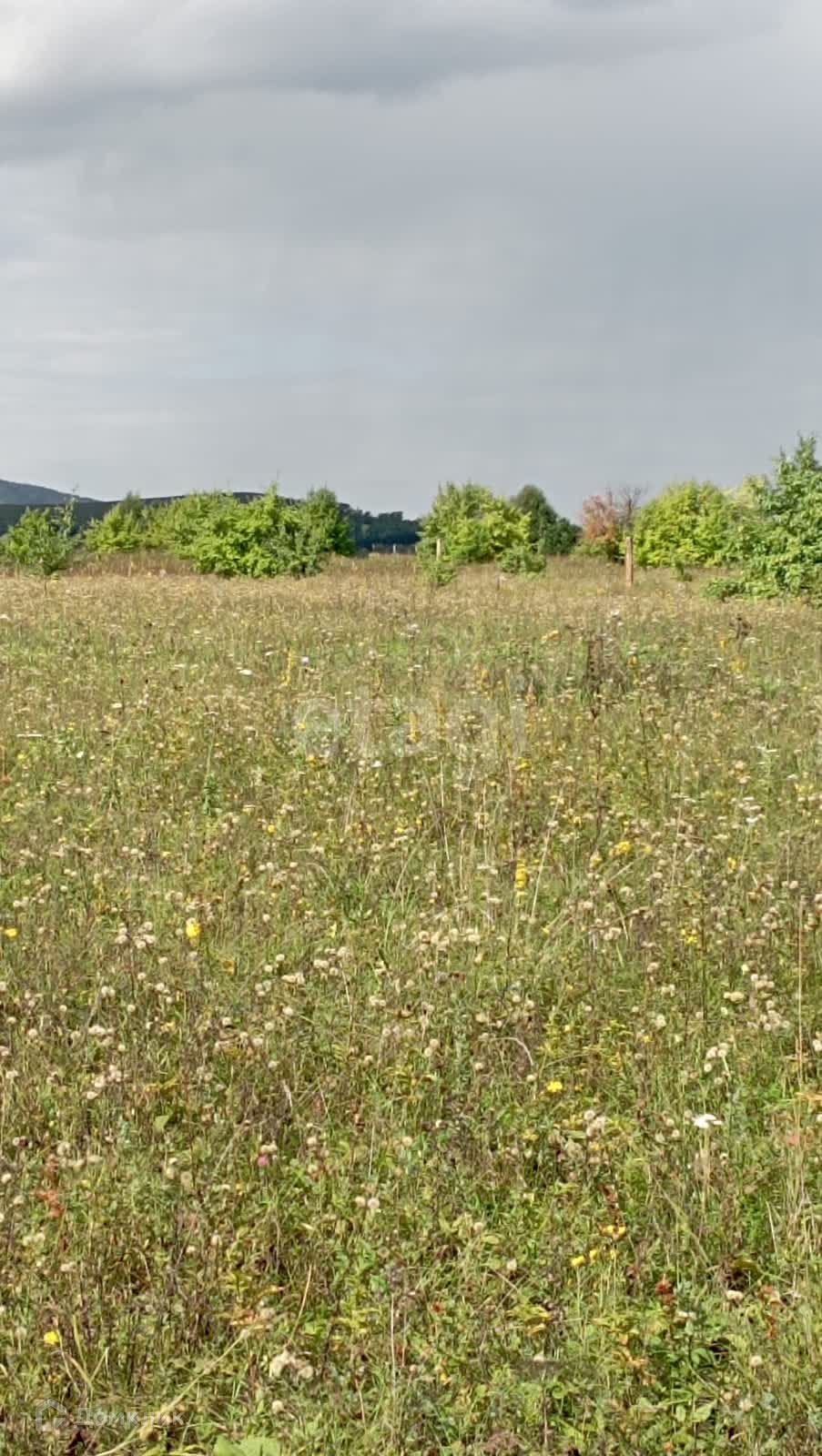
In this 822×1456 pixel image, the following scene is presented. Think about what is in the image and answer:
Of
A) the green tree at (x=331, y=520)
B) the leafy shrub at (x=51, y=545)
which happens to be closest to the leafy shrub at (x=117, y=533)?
the green tree at (x=331, y=520)

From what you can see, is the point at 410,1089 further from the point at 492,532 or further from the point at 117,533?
the point at 117,533

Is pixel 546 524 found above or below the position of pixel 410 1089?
above

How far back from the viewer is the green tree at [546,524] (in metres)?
71.4

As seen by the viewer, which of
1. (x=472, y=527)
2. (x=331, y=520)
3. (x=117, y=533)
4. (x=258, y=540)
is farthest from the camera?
(x=117, y=533)

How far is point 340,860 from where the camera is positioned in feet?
19.3

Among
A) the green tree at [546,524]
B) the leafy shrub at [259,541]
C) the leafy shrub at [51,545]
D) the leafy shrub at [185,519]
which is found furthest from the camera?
the green tree at [546,524]

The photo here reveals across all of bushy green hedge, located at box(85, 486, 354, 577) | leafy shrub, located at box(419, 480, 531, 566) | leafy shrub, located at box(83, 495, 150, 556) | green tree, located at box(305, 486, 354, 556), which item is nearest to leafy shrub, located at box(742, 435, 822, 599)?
bushy green hedge, located at box(85, 486, 354, 577)

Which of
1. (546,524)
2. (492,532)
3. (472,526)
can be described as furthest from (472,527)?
(546,524)

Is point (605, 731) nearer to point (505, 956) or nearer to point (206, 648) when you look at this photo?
point (505, 956)

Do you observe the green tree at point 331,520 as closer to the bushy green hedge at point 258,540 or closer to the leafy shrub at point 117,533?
the bushy green hedge at point 258,540

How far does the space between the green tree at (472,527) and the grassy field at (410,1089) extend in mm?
37186

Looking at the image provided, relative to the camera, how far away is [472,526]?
5009 centimetres

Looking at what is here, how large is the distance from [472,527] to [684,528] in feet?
33.0

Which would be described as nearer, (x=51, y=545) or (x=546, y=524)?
(x=51, y=545)
